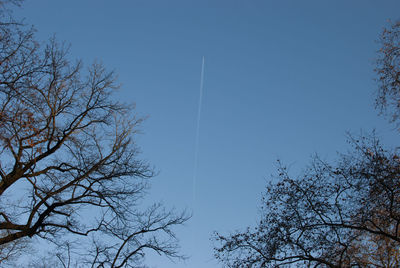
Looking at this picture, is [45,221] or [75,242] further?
[75,242]

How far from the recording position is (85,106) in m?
13.7

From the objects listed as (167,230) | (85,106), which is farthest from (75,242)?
(85,106)

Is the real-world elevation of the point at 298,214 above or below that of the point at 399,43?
below

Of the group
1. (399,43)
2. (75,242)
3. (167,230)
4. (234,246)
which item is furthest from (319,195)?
(75,242)

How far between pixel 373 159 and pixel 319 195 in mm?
2023

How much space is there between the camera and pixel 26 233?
425 inches

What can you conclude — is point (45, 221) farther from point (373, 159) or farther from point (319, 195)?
point (373, 159)

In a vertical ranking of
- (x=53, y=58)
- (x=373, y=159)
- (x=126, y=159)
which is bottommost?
(x=373, y=159)

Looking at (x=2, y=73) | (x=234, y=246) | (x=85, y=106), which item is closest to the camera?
(x=2, y=73)

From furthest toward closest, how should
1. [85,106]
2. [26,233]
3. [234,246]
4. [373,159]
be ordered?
→ 1. [85,106]
2. [234,246]
3. [26,233]
4. [373,159]

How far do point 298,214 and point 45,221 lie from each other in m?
8.39

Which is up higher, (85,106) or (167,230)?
(85,106)

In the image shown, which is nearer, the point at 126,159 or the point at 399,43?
the point at 399,43

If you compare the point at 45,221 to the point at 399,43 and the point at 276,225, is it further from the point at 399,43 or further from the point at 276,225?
the point at 399,43
